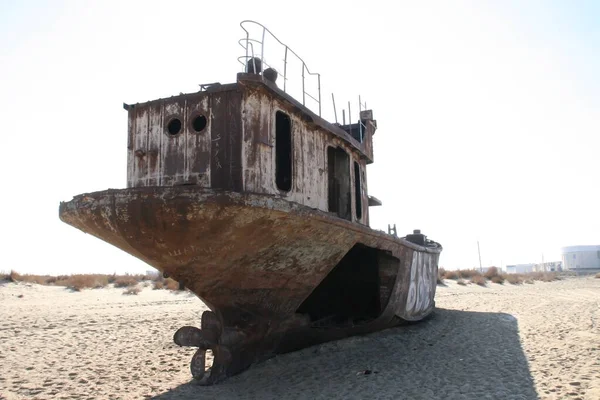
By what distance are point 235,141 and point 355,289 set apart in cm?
516

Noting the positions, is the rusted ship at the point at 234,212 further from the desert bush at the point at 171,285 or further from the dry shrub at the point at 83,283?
the dry shrub at the point at 83,283

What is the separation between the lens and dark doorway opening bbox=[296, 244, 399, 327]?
26.6ft

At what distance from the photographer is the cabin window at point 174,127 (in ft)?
19.1

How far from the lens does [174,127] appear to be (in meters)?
5.86

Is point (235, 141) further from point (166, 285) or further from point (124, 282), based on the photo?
point (124, 282)

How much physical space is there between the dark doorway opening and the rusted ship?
110 centimetres

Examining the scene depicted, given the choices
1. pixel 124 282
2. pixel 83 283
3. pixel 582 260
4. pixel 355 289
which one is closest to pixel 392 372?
pixel 355 289

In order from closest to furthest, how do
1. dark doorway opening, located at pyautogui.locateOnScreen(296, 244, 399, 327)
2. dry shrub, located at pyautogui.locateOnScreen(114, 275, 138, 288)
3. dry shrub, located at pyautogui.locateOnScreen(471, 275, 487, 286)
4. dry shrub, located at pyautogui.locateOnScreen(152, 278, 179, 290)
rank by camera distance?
1. dark doorway opening, located at pyautogui.locateOnScreen(296, 244, 399, 327)
2. dry shrub, located at pyautogui.locateOnScreen(152, 278, 179, 290)
3. dry shrub, located at pyautogui.locateOnScreen(114, 275, 138, 288)
4. dry shrub, located at pyautogui.locateOnScreen(471, 275, 487, 286)

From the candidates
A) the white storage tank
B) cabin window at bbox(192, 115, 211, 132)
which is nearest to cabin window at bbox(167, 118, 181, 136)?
cabin window at bbox(192, 115, 211, 132)

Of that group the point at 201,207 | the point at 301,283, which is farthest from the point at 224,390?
the point at 201,207

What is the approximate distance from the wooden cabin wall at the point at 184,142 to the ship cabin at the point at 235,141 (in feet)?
0.04

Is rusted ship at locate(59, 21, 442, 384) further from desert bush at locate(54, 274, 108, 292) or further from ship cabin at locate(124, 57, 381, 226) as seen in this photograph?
desert bush at locate(54, 274, 108, 292)

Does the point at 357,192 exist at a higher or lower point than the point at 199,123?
lower

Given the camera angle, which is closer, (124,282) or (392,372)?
(392,372)
